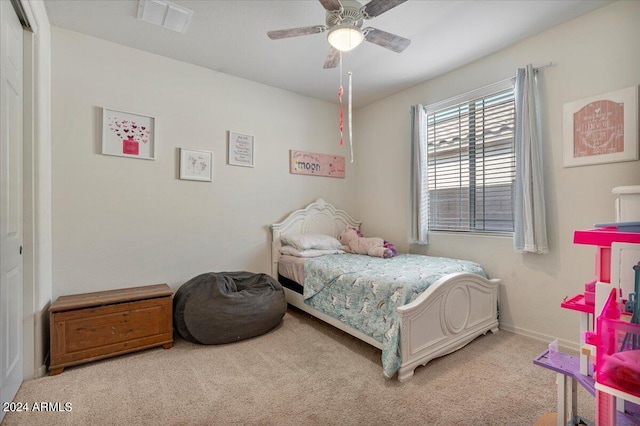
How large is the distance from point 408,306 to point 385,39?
5.99 feet

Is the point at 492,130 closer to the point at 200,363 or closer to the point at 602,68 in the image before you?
the point at 602,68

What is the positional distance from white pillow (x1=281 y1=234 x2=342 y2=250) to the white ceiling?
1.81 m

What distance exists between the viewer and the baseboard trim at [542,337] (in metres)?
2.30

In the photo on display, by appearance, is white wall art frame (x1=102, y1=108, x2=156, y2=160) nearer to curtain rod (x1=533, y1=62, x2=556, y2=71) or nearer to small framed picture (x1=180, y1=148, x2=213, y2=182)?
small framed picture (x1=180, y1=148, x2=213, y2=182)

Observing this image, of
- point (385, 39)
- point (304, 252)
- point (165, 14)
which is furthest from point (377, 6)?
point (304, 252)

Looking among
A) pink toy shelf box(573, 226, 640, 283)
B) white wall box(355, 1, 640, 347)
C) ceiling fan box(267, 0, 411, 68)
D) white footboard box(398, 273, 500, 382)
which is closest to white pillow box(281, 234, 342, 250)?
white wall box(355, 1, 640, 347)

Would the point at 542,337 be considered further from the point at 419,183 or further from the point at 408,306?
the point at 419,183

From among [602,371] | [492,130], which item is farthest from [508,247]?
[602,371]

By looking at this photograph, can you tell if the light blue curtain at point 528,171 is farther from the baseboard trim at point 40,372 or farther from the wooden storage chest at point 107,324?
the baseboard trim at point 40,372

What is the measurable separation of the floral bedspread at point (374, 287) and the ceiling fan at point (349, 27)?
1682 mm

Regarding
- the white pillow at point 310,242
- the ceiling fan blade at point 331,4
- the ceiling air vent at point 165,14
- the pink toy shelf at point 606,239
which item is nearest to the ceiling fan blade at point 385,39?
the ceiling fan blade at point 331,4

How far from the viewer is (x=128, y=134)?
2.62 m

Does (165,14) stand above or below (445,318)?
above

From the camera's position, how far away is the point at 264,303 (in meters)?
2.58
